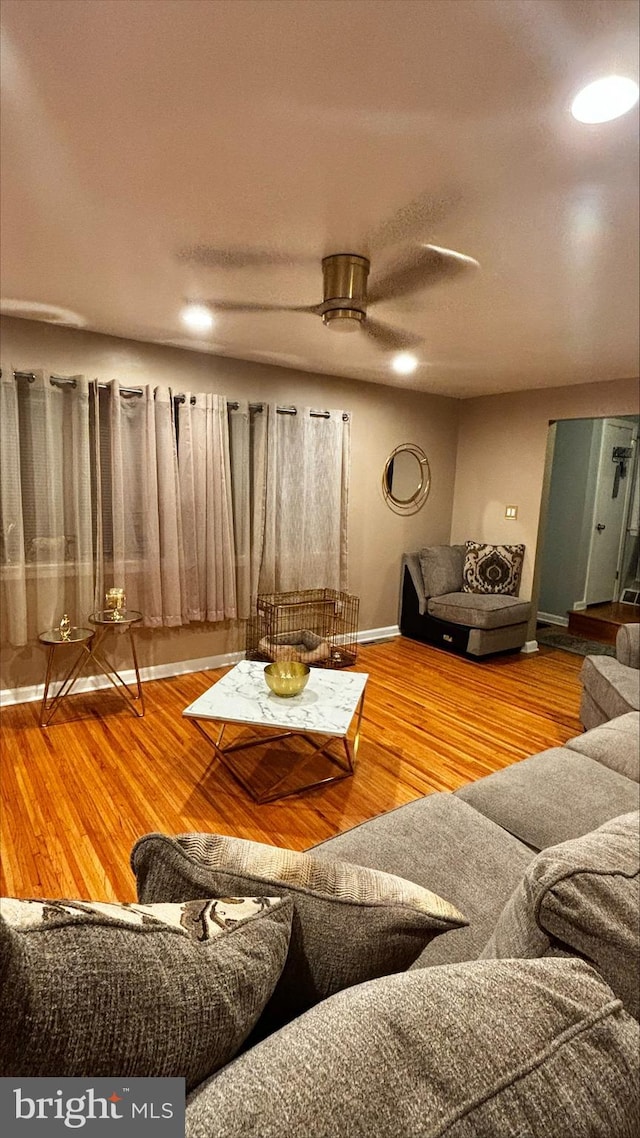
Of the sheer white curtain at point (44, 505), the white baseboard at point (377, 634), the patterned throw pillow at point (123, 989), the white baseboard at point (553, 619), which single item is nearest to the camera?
the patterned throw pillow at point (123, 989)

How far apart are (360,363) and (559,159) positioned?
2.65 m

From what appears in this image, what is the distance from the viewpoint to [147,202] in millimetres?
1708

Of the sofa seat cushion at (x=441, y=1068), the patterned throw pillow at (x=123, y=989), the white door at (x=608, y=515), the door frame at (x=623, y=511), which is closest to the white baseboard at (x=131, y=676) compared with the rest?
the patterned throw pillow at (x=123, y=989)

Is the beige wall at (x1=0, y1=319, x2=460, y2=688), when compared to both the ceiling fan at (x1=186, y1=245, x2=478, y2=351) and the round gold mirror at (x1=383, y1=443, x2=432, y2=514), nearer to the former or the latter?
the round gold mirror at (x1=383, y1=443, x2=432, y2=514)

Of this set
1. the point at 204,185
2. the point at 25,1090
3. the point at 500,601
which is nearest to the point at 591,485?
the point at 500,601

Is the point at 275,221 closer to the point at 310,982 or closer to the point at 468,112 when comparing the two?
the point at 468,112

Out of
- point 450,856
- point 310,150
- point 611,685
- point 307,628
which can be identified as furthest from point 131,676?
point 310,150

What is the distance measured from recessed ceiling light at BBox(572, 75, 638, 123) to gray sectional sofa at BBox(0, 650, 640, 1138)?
1541 mm

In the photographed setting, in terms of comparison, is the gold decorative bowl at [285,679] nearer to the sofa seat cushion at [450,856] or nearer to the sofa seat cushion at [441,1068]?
the sofa seat cushion at [450,856]

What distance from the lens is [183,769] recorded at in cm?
278

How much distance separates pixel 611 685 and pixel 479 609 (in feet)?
5.89

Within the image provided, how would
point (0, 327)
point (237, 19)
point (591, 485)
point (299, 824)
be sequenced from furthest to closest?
point (591, 485), point (0, 327), point (299, 824), point (237, 19)

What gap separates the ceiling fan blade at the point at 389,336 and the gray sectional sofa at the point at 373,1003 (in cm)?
235

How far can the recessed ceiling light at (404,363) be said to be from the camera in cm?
369
